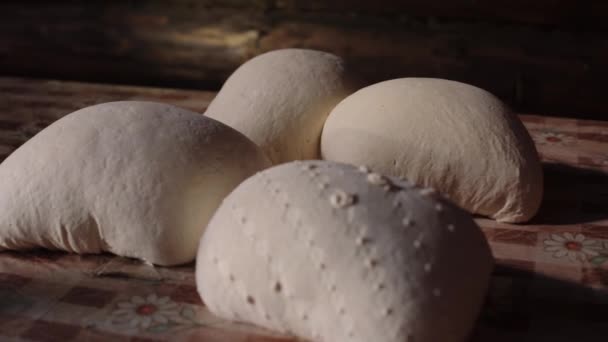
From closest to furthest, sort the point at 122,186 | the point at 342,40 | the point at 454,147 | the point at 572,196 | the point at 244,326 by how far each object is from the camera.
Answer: the point at 244,326
the point at 122,186
the point at 454,147
the point at 572,196
the point at 342,40

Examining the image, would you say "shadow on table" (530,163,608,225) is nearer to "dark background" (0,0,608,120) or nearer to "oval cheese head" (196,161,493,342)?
"oval cheese head" (196,161,493,342)

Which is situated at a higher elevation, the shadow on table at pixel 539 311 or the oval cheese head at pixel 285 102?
the oval cheese head at pixel 285 102

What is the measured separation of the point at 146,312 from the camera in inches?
38.9

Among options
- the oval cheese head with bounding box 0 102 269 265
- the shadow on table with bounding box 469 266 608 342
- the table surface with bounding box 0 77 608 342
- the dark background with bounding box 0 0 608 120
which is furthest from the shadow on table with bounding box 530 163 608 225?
the dark background with bounding box 0 0 608 120

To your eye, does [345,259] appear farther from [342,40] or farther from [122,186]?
[342,40]

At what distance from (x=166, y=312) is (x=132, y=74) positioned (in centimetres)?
230

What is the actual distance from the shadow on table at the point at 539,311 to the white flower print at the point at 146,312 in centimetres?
41

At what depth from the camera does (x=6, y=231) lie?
1.12 m

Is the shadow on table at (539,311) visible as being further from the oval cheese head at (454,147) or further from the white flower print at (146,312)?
the white flower print at (146,312)

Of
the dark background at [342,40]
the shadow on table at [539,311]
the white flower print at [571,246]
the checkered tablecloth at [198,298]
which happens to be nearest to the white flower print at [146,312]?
the checkered tablecloth at [198,298]

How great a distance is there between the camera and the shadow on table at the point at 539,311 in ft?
3.08

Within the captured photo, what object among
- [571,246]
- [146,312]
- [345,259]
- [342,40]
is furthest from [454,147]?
[342,40]

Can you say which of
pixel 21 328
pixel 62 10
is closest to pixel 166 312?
pixel 21 328

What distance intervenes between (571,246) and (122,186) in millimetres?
720
